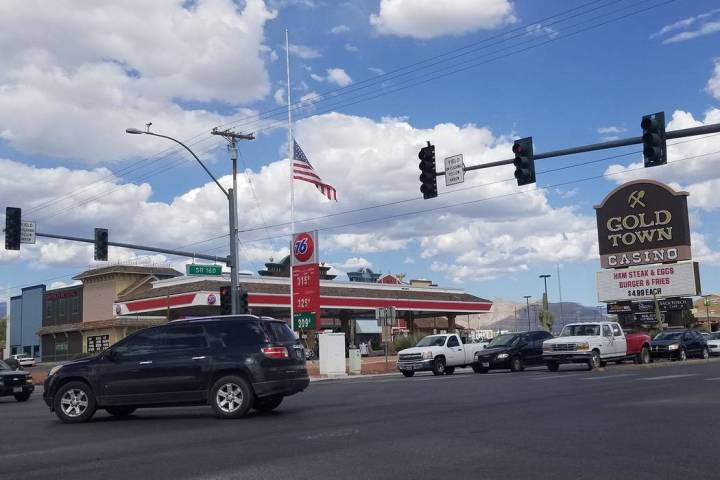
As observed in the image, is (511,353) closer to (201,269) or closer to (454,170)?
(454,170)

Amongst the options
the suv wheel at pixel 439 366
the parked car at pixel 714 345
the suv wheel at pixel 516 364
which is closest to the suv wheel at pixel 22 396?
the suv wheel at pixel 439 366

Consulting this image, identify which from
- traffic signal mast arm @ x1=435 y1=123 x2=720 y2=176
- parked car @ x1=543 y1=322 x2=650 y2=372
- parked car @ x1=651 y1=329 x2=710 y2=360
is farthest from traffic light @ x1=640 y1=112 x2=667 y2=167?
parked car @ x1=651 y1=329 x2=710 y2=360

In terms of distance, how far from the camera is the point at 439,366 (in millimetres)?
31984

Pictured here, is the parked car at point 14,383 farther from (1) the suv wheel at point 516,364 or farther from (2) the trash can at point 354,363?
(1) the suv wheel at point 516,364

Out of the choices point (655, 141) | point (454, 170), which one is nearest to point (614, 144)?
point (655, 141)

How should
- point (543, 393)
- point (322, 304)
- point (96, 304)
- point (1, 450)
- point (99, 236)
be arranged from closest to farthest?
point (1, 450) → point (543, 393) → point (99, 236) → point (322, 304) → point (96, 304)

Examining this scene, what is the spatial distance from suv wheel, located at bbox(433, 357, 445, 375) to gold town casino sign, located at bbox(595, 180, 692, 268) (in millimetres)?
31515

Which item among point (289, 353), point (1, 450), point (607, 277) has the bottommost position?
point (1, 450)

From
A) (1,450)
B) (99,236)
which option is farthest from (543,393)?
(99,236)

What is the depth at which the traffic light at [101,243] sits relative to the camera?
99.7 feet

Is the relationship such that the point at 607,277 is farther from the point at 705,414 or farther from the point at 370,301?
the point at 705,414

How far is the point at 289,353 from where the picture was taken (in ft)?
49.0

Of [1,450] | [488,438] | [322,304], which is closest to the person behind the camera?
[488,438]

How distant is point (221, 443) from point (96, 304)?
66.2 m
